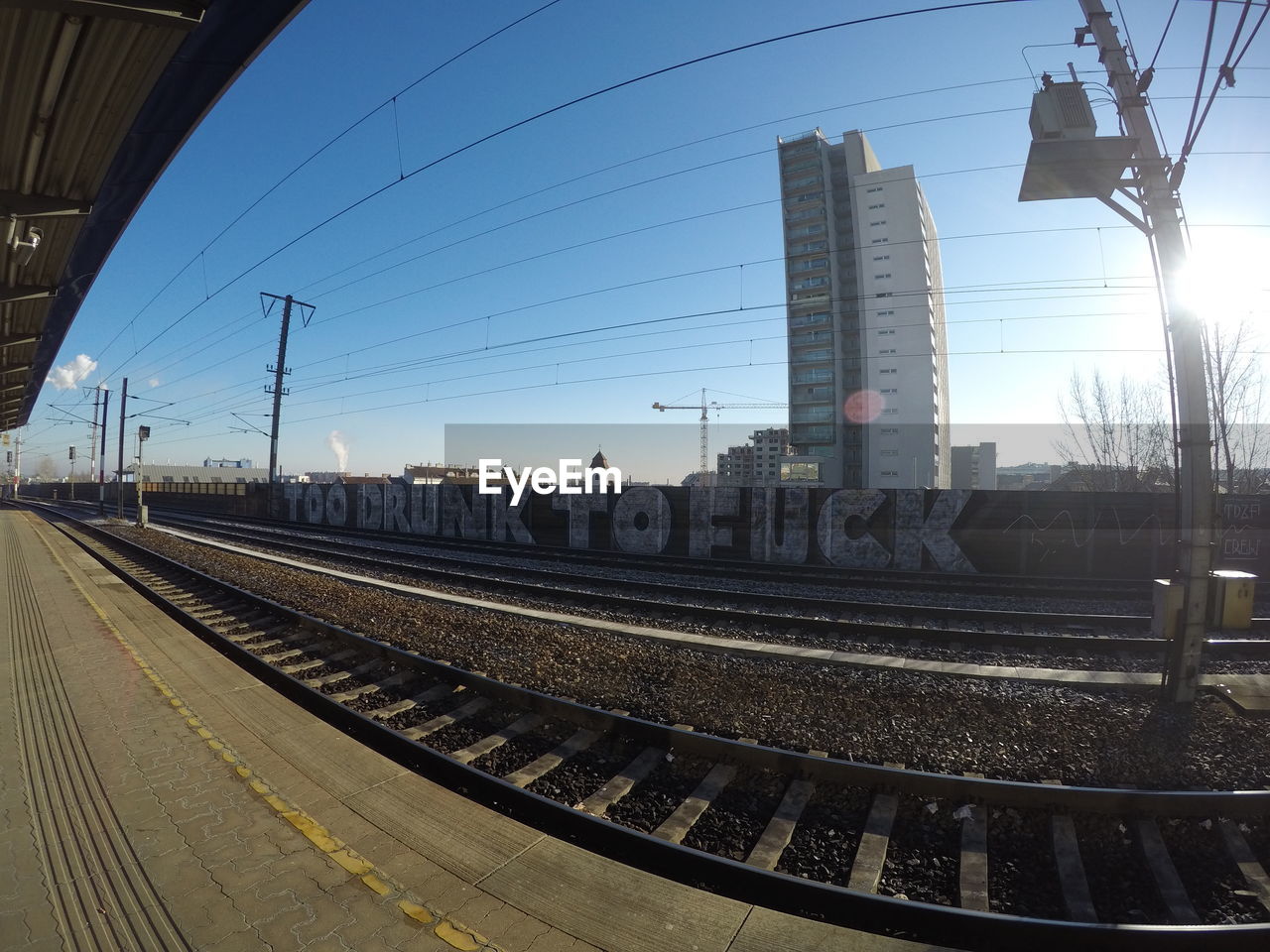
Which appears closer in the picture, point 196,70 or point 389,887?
point 389,887

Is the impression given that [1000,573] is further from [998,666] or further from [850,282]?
[850,282]

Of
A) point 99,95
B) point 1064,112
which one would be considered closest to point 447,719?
point 99,95

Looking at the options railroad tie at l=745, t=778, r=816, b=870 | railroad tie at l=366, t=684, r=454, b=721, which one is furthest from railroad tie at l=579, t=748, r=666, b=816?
railroad tie at l=366, t=684, r=454, b=721

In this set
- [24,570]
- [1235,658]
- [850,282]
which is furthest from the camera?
[850,282]

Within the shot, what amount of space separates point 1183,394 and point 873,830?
18.9 feet

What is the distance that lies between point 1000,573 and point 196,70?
58.6 feet

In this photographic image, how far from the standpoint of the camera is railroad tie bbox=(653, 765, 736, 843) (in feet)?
12.3

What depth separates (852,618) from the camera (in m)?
9.81

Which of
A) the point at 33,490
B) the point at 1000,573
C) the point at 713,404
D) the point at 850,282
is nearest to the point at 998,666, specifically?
the point at 1000,573

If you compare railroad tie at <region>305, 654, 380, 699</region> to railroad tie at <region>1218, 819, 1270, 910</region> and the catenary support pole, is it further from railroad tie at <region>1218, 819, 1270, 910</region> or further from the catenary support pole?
the catenary support pole

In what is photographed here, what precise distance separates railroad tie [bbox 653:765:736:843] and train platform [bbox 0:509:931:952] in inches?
17.5

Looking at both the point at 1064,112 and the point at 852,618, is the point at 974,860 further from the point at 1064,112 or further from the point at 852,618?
the point at 1064,112

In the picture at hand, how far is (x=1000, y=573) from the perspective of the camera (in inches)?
565

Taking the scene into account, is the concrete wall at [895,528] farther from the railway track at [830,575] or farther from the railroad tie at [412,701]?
the railroad tie at [412,701]
